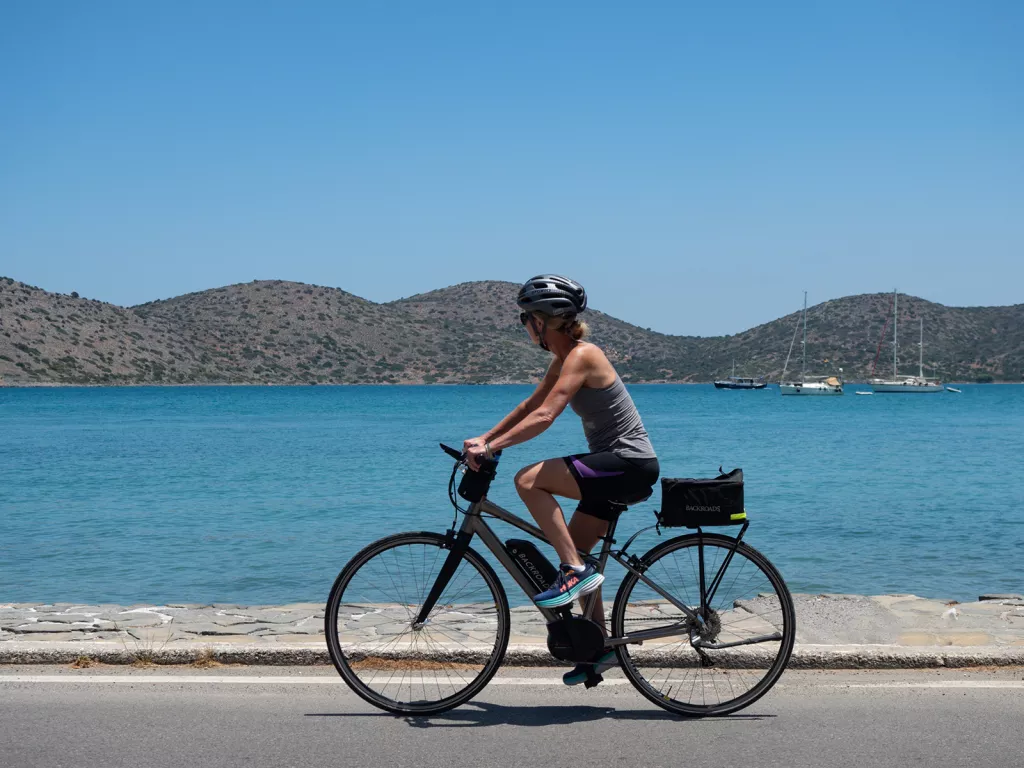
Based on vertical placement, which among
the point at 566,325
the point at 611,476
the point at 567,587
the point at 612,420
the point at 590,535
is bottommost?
the point at 567,587

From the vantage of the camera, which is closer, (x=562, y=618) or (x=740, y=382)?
(x=562, y=618)

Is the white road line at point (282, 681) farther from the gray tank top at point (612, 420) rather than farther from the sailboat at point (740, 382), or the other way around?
the sailboat at point (740, 382)

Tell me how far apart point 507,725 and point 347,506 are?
59.0 feet

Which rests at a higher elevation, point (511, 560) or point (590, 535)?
point (590, 535)

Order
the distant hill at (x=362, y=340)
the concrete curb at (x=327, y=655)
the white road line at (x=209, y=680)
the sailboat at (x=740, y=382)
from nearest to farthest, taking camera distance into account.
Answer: the white road line at (x=209, y=680)
the concrete curb at (x=327, y=655)
the distant hill at (x=362, y=340)
the sailboat at (x=740, y=382)

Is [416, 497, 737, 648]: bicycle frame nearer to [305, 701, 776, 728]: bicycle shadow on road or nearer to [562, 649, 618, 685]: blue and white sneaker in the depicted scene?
[562, 649, 618, 685]: blue and white sneaker

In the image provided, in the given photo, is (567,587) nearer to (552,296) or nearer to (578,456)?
(578,456)

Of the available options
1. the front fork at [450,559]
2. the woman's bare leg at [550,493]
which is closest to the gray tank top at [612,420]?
the woman's bare leg at [550,493]

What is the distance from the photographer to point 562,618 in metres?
5.10

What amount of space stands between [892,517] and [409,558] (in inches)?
675

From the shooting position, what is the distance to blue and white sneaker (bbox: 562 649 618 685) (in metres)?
5.17

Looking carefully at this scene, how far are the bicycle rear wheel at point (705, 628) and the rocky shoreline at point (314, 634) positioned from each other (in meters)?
0.72

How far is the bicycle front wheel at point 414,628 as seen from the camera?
17.1 ft

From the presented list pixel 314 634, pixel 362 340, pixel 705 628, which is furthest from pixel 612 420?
pixel 362 340
